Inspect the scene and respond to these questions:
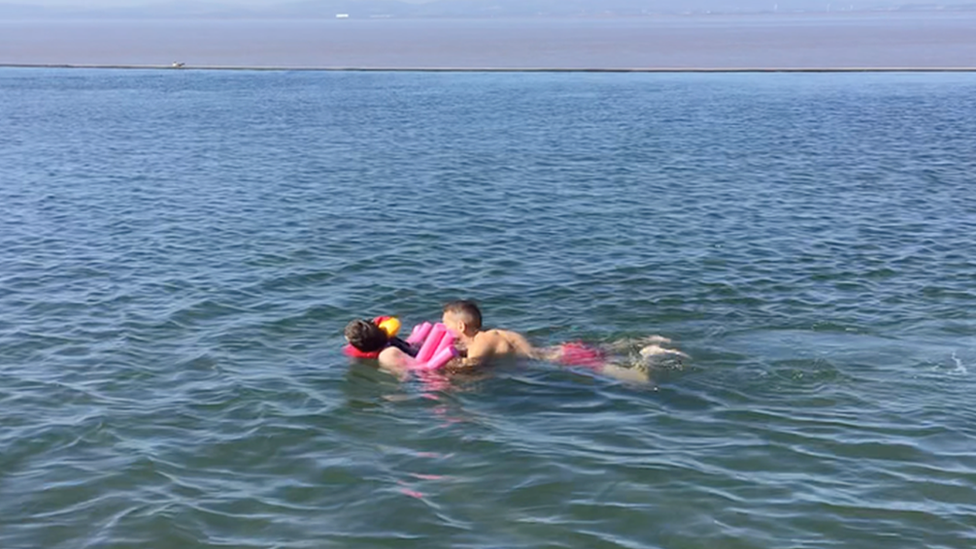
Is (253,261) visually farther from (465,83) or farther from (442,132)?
(465,83)

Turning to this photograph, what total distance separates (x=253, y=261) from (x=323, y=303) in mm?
3179

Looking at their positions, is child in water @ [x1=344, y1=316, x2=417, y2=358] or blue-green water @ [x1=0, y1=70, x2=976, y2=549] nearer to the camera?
blue-green water @ [x1=0, y1=70, x2=976, y2=549]

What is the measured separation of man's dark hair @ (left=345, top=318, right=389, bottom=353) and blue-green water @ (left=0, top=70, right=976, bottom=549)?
37 cm

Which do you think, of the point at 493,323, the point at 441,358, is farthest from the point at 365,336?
the point at 493,323

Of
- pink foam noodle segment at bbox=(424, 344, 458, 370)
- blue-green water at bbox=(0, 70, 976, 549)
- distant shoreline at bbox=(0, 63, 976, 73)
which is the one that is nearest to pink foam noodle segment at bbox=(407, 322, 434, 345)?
pink foam noodle segment at bbox=(424, 344, 458, 370)

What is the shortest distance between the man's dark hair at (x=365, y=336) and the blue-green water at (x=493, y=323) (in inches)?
14.6

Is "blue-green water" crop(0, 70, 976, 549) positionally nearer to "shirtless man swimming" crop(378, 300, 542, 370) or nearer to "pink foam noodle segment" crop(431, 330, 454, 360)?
"shirtless man swimming" crop(378, 300, 542, 370)

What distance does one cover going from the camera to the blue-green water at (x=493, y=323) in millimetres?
9945

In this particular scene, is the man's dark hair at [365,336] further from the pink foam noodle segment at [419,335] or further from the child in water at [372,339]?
the pink foam noodle segment at [419,335]

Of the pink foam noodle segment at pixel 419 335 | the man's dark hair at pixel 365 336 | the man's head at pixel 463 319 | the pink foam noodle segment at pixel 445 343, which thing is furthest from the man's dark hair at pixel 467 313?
the man's dark hair at pixel 365 336

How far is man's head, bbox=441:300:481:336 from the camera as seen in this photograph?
45.0 ft

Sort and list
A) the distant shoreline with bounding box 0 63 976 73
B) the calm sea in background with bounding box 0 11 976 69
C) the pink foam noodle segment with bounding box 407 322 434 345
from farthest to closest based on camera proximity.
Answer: the calm sea in background with bounding box 0 11 976 69 → the distant shoreline with bounding box 0 63 976 73 → the pink foam noodle segment with bounding box 407 322 434 345

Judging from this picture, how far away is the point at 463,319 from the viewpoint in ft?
45.1

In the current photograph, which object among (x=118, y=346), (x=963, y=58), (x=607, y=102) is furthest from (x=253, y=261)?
(x=963, y=58)
